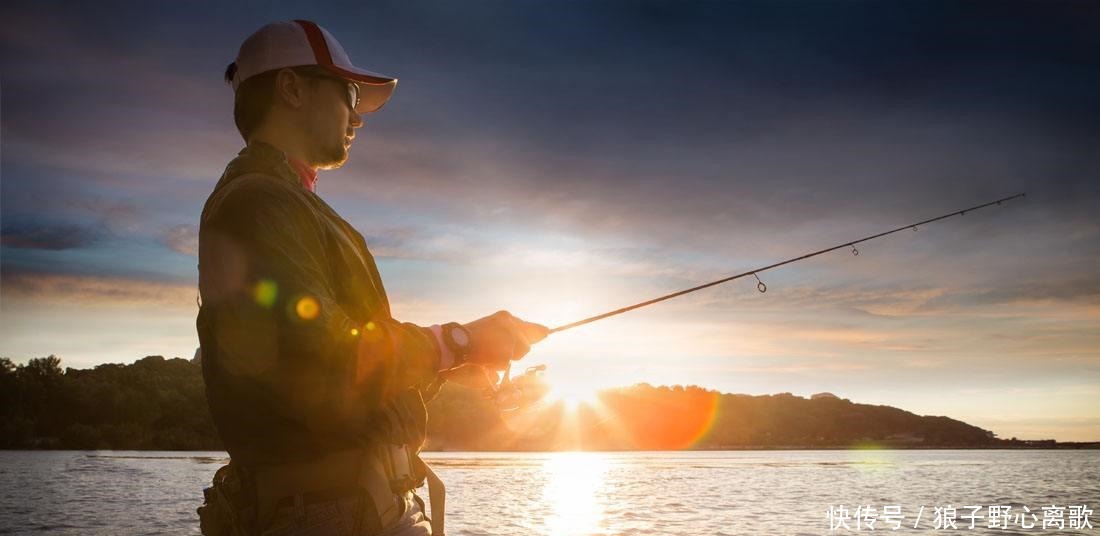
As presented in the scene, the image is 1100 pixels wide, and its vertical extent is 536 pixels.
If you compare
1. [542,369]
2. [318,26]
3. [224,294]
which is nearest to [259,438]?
[224,294]

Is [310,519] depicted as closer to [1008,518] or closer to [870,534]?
[870,534]

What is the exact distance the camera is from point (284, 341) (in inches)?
95.7

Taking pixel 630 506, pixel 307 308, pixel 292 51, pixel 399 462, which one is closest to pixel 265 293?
pixel 307 308

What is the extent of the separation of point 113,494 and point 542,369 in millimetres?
47579

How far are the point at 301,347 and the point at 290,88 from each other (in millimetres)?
1162

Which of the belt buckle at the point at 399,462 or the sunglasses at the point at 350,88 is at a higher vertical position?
the sunglasses at the point at 350,88

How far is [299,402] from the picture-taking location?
2.46 metres

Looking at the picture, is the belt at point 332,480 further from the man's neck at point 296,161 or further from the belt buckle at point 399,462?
the man's neck at point 296,161

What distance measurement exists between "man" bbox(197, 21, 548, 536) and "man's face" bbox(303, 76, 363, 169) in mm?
17

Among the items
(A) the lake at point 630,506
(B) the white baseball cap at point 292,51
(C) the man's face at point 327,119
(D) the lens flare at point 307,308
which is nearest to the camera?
(D) the lens flare at point 307,308

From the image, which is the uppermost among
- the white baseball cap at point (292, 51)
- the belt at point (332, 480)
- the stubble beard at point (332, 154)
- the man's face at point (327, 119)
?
the white baseball cap at point (292, 51)

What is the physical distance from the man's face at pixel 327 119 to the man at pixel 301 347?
2cm

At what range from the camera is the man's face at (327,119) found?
313 centimetres

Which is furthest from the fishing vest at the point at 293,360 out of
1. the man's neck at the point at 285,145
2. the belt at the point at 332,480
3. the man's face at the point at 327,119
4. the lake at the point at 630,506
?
the lake at the point at 630,506
